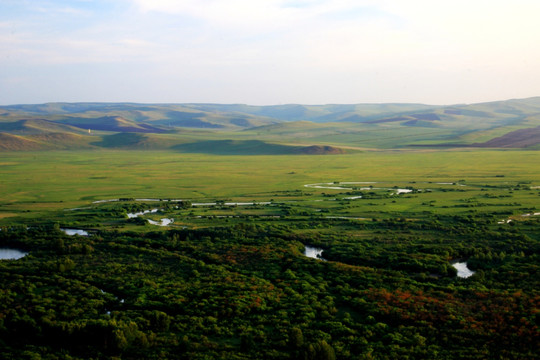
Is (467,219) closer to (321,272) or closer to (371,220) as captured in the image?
(371,220)

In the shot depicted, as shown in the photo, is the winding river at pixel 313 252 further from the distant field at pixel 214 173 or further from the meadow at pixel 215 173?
the meadow at pixel 215 173

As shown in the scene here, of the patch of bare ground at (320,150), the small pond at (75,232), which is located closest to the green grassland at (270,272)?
the small pond at (75,232)

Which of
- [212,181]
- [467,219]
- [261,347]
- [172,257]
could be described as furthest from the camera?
[212,181]

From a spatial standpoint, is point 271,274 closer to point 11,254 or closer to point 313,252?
point 313,252

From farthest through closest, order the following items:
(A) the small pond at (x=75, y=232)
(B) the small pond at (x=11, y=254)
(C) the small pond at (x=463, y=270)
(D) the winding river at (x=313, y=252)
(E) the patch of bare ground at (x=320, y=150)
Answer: (E) the patch of bare ground at (x=320, y=150)
(A) the small pond at (x=75, y=232)
(D) the winding river at (x=313, y=252)
(B) the small pond at (x=11, y=254)
(C) the small pond at (x=463, y=270)

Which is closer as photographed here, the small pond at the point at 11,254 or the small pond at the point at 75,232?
the small pond at the point at 11,254

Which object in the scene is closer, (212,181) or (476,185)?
(476,185)

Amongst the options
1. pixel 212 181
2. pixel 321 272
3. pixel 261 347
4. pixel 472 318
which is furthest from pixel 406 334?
pixel 212 181

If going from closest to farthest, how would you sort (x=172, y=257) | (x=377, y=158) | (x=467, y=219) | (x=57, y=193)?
(x=172, y=257), (x=467, y=219), (x=57, y=193), (x=377, y=158)
